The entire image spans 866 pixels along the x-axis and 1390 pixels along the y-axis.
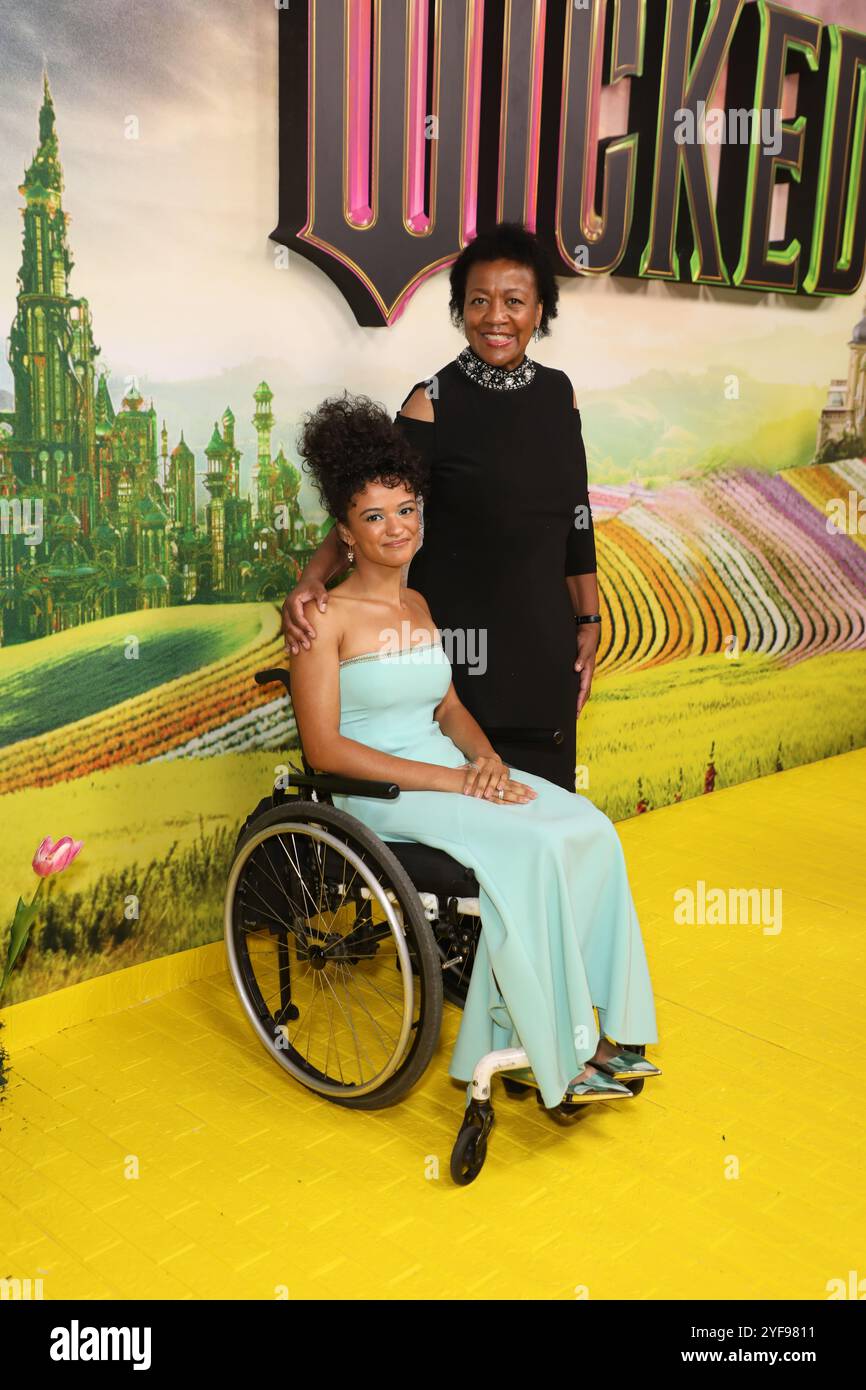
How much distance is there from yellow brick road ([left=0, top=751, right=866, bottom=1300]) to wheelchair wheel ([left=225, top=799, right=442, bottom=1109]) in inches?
4.6

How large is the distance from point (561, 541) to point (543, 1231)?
5.03 feet

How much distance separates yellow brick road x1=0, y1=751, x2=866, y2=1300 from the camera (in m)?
2.24

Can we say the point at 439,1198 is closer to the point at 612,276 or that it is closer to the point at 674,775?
the point at 674,775

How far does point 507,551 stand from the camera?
116 inches

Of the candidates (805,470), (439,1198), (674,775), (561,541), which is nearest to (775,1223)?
(439,1198)

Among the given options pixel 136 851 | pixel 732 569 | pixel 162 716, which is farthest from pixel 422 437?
pixel 732 569

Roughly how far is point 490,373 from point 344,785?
1045 mm

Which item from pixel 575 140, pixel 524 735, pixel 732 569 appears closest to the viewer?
pixel 524 735

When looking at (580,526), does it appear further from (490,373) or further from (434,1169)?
(434,1169)

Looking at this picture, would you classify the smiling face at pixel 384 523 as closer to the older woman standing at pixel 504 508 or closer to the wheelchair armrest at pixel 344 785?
the older woman standing at pixel 504 508

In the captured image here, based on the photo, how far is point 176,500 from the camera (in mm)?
3172

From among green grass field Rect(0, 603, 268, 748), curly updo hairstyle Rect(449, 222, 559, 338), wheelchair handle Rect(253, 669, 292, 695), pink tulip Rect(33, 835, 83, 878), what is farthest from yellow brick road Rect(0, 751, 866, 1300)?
curly updo hairstyle Rect(449, 222, 559, 338)

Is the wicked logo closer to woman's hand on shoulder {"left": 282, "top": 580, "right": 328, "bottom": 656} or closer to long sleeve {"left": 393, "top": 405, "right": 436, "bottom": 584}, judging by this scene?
long sleeve {"left": 393, "top": 405, "right": 436, "bottom": 584}

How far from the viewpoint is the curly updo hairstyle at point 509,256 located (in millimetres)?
2887
